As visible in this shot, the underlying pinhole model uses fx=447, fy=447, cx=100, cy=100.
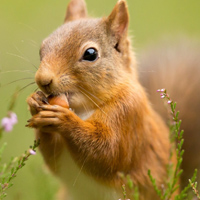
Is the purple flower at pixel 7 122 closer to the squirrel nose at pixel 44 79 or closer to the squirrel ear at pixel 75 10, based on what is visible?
the squirrel nose at pixel 44 79

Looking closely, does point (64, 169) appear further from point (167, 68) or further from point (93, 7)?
point (93, 7)

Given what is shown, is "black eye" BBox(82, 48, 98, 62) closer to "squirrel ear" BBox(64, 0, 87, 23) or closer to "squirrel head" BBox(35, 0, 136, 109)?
"squirrel head" BBox(35, 0, 136, 109)

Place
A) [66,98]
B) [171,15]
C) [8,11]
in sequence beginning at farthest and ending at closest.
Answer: [171,15] → [8,11] → [66,98]

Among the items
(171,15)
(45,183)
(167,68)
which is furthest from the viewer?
(171,15)

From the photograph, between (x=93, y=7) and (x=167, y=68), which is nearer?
(x=167, y=68)

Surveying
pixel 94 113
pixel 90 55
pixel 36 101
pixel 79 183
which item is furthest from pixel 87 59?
pixel 79 183

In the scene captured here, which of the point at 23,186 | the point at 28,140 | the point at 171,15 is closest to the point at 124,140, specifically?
the point at 23,186

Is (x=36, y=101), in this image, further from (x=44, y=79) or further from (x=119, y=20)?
(x=119, y=20)

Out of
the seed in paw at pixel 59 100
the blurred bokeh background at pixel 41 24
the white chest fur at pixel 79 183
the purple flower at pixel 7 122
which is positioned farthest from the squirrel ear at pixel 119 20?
the blurred bokeh background at pixel 41 24
